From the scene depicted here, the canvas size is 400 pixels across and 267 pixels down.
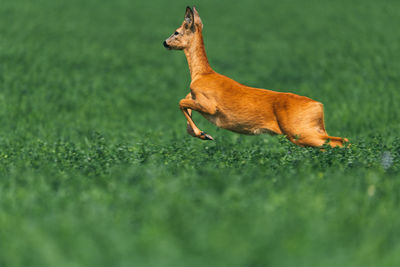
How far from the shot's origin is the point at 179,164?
8.53m

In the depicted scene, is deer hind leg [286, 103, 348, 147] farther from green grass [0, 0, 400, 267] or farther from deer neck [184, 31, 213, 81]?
deer neck [184, 31, 213, 81]

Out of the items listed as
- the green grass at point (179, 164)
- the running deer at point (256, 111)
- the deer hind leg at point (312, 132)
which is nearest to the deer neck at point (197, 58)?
the running deer at point (256, 111)

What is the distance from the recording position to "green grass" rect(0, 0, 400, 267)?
458 cm

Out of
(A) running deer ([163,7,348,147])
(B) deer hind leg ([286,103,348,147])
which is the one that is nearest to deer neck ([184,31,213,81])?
(A) running deer ([163,7,348,147])

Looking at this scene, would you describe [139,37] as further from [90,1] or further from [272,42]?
[90,1]

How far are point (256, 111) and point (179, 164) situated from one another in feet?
4.26

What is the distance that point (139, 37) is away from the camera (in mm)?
28547

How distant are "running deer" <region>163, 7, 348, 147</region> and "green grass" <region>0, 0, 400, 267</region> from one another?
0.27 meters

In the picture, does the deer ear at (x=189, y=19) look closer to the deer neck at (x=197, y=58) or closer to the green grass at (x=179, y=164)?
the deer neck at (x=197, y=58)

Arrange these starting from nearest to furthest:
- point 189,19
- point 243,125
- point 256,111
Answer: point 256,111 → point 243,125 → point 189,19

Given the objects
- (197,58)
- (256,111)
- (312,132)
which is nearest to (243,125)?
(256,111)

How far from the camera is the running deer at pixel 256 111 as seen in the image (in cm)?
841

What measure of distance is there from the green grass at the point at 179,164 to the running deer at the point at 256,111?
27 centimetres

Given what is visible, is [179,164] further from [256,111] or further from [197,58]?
[197,58]
